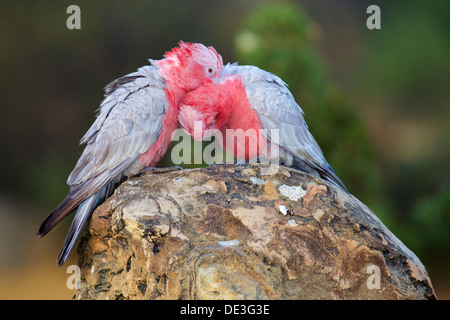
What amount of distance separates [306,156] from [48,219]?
1.47m

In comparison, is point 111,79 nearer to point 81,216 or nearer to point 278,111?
point 278,111

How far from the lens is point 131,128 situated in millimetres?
2734

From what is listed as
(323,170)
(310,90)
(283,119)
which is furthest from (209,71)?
(310,90)

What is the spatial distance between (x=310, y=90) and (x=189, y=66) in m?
1.55

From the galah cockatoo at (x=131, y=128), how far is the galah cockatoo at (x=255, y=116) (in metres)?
0.09

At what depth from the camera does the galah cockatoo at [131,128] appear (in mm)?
2644

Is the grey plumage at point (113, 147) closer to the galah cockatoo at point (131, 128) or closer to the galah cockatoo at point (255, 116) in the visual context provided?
the galah cockatoo at point (131, 128)

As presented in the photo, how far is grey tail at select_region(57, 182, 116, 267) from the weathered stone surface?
10 cm

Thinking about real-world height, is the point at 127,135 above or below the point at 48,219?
above

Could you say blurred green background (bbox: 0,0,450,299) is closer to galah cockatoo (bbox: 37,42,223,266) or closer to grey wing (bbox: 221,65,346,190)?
grey wing (bbox: 221,65,346,190)

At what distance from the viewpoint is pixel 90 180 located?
2.67m

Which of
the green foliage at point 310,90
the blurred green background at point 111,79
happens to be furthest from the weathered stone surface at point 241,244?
the blurred green background at point 111,79
